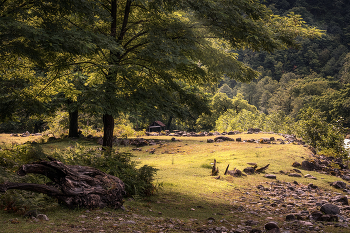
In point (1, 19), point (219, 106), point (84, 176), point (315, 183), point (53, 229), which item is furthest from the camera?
point (219, 106)

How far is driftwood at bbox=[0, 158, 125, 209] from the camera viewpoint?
4586 millimetres

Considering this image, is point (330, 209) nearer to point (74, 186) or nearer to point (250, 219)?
point (250, 219)

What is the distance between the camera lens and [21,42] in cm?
686

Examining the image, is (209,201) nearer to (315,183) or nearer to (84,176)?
(84,176)

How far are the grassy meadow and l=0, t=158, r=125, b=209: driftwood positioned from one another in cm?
22

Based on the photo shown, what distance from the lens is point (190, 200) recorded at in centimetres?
736

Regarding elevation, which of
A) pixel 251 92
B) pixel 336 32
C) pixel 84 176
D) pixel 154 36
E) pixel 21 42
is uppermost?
pixel 336 32

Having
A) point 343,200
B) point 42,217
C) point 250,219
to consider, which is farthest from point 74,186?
point 343,200

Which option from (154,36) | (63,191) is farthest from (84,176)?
(154,36)

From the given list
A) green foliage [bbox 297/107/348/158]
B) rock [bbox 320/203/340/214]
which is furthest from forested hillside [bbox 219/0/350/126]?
rock [bbox 320/203/340/214]

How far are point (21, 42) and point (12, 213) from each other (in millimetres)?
4687

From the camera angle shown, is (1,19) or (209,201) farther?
(209,201)

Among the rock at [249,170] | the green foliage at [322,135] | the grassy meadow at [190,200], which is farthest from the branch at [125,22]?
the green foliage at [322,135]

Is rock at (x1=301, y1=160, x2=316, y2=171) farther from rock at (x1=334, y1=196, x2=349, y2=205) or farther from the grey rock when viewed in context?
rock at (x1=334, y1=196, x2=349, y2=205)
